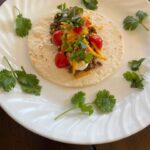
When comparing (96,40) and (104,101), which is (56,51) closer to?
(96,40)

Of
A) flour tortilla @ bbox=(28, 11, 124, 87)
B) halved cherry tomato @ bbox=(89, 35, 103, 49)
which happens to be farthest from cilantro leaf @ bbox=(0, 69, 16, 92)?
halved cherry tomato @ bbox=(89, 35, 103, 49)

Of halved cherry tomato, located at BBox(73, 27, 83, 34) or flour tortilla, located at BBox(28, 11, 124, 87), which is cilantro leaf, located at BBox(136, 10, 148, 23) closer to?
flour tortilla, located at BBox(28, 11, 124, 87)

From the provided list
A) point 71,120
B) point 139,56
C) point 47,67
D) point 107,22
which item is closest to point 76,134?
point 71,120

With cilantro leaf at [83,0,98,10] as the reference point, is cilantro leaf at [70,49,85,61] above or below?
below

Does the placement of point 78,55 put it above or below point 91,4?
below

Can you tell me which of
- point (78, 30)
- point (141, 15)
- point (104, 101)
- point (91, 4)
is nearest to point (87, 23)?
point (78, 30)

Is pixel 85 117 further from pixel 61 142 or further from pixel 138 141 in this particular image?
pixel 138 141

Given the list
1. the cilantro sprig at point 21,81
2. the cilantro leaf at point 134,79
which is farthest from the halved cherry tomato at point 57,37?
the cilantro leaf at point 134,79
